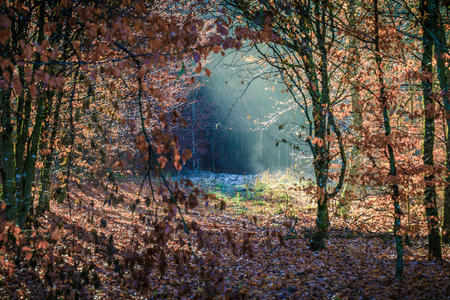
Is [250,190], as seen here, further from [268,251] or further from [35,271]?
[35,271]

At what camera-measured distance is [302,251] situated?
273 inches

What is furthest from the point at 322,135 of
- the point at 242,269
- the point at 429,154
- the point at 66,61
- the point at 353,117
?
the point at 66,61

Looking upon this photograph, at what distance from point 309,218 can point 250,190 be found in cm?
639

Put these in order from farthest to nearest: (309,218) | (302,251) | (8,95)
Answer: (309,218) < (302,251) < (8,95)

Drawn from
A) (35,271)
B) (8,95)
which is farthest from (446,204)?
(8,95)

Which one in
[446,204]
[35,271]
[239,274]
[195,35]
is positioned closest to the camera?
[195,35]

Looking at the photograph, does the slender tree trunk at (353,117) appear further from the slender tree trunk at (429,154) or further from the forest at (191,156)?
the slender tree trunk at (429,154)

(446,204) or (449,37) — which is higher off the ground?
(449,37)

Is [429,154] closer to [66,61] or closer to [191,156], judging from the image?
[191,156]

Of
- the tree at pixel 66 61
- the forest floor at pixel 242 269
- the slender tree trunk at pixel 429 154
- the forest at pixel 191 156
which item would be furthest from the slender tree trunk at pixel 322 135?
the tree at pixel 66 61

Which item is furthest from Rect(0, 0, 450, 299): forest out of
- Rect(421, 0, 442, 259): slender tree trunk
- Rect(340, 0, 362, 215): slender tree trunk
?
Rect(340, 0, 362, 215): slender tree trunk

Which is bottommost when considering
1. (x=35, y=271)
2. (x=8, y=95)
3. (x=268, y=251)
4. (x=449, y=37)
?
(x=268, y=251)

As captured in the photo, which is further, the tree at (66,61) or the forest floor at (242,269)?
the forest floor at (242,269)

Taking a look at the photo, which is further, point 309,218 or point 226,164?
point 226,164
